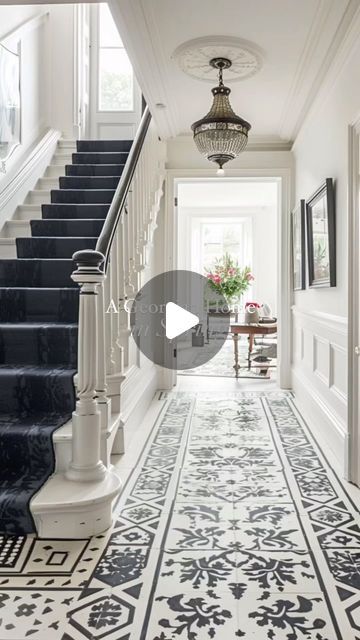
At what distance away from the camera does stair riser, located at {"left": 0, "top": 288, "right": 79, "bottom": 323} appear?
10.3 ft

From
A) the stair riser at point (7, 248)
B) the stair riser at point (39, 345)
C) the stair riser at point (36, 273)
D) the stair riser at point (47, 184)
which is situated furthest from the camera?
the stair riser at point (47, 184)

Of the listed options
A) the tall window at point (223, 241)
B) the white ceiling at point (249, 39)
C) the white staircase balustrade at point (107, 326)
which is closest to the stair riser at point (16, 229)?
the white staircase balustrade at point (107, 326)

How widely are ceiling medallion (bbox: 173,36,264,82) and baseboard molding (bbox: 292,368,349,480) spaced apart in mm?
2413

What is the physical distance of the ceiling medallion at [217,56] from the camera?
290cm

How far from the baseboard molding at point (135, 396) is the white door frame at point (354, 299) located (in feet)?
4.56

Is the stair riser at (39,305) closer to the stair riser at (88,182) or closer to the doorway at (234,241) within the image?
the stair riser at (88,182)

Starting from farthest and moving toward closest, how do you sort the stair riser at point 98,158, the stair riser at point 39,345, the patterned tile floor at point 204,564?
the stair riser at point 98,158 < the stair riser at point 39,345 < the patterned tile floor at point 204,564

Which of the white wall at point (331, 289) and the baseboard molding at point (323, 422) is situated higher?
the white wall at point (331, 289)

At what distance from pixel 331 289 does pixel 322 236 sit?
426mm

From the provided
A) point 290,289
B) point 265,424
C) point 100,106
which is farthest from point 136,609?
point 100,106

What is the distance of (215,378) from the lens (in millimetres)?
5941

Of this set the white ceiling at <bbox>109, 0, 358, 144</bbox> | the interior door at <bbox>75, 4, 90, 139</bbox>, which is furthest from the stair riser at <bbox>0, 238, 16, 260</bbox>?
the interior door at <bbox>75, 4, 90, 139</bbox>

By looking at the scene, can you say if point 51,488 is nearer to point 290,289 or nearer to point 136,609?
point 136,609

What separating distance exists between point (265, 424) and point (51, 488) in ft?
7.22
